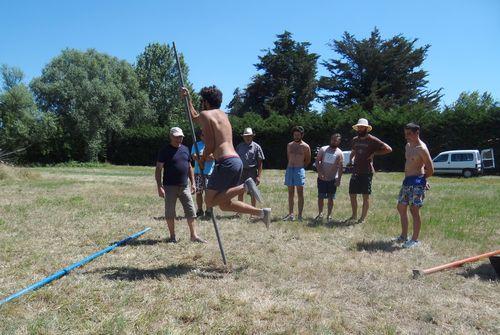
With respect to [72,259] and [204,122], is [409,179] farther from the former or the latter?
[72,259]

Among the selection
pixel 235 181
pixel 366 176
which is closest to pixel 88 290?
pixel 235 181

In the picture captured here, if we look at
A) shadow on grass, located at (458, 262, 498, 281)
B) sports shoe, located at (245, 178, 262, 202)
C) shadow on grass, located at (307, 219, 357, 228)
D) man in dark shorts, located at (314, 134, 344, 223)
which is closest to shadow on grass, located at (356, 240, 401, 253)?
shadow on grass, located at (458, 262, 498, 281)

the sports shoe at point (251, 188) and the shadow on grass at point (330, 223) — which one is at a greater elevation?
the sports shoe at point (251, 188)

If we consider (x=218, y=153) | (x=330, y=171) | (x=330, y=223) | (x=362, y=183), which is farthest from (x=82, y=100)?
(x=218, y=153)

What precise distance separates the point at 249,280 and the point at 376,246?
96.7 inches

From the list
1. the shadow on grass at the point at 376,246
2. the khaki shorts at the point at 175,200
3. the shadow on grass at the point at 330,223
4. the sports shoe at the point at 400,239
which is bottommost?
the shadow on grass at the point at 376,246

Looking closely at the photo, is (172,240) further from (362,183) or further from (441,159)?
(441,159)

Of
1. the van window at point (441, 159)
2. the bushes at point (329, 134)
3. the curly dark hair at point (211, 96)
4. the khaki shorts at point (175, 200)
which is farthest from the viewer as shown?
the bushes at point (329, 134)

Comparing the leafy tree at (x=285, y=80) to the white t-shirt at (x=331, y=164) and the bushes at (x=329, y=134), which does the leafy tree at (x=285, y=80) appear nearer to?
the bushes at (x=329, y=134)

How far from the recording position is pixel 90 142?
3819cm

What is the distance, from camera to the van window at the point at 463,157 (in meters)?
24.3

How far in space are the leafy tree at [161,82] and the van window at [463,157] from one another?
2950cm

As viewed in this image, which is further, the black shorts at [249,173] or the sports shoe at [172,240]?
the black shorts at [249,173]

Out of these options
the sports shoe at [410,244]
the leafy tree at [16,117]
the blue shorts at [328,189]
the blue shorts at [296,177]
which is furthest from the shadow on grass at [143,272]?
the leafy tree at [16,117]
